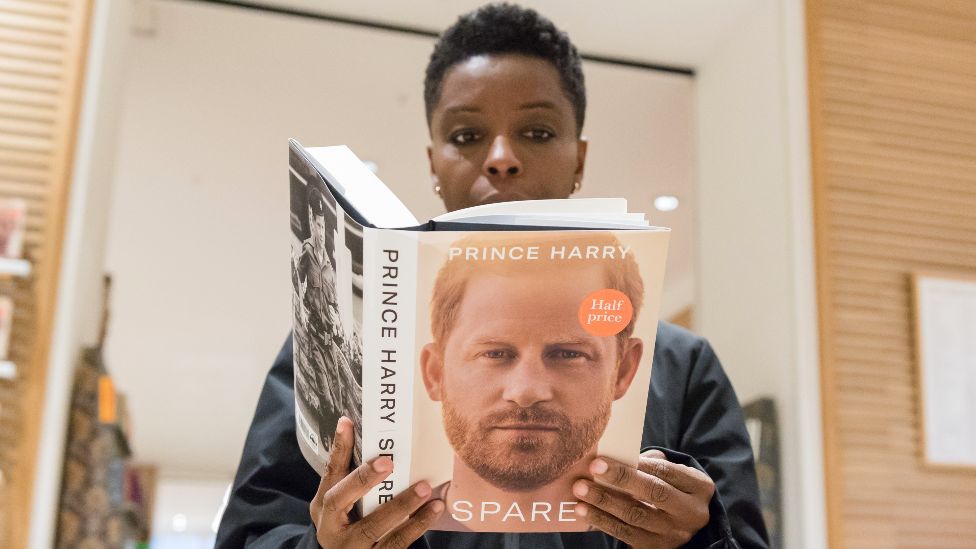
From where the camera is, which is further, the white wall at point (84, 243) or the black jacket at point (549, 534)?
the white wall at point (84, 243)

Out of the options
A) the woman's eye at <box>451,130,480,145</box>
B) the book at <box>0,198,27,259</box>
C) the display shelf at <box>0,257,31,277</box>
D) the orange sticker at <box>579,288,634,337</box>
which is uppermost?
the book at <box>0,198,27,259</box>

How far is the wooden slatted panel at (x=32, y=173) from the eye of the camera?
237 centimetres

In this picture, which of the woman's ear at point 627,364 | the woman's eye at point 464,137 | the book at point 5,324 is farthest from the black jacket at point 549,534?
the book at point 5,324

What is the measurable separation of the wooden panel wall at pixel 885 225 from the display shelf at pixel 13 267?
2.07 m

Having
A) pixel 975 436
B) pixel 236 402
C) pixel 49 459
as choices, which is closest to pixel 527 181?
pixel 49 459

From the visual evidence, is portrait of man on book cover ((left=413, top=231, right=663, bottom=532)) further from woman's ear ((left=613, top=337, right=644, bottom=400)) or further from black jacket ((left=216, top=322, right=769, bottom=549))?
black jacket ((left=216, top=322, right=769, bottom=549))

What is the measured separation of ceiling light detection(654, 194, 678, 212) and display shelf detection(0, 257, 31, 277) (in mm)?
3473

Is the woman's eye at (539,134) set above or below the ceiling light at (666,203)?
below

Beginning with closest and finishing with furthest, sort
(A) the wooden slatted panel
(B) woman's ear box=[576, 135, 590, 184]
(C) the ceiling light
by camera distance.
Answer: (B) woman's ear box=[576, 135, 590, 184] → (A) the wooden slatted panel → (C) the ceiling light

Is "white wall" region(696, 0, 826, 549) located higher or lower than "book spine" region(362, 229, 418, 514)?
higher

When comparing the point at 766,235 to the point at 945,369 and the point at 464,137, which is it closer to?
the point at 945,369

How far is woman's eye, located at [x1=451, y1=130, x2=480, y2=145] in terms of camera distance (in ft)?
4.31

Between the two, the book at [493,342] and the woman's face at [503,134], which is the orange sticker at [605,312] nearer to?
the book at [493,342]

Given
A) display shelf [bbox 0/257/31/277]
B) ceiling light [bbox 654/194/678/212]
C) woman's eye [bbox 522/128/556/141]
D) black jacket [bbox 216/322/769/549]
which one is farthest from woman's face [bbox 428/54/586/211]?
ceiling light [bbox 654/194/678/212]
